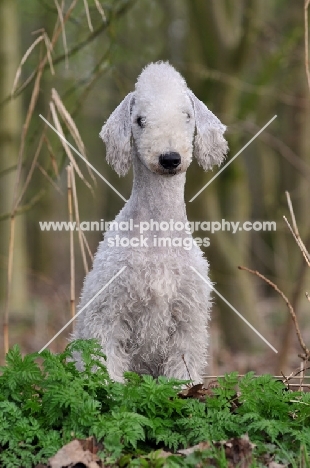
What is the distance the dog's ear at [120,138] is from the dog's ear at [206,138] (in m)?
0.29

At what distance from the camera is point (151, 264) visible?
3000 millimetres

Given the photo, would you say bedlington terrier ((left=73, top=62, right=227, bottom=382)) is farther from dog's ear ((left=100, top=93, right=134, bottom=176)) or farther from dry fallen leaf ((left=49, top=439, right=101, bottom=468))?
dry fallen leaf ((left=49, top=439, right=101, bottom=468))

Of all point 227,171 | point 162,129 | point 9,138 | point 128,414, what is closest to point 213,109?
point 227,171

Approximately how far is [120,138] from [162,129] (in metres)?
0.26

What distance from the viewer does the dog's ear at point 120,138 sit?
9.73ft

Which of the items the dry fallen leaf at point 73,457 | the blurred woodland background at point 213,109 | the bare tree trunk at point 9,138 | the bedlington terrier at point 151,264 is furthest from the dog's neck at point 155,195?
the bare tree trunk at point 9,138

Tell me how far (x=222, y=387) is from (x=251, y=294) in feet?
13.1

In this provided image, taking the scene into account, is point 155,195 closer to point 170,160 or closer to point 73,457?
point 170,160

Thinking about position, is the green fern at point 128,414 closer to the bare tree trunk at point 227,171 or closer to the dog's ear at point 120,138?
the dog's ear at point 120,138

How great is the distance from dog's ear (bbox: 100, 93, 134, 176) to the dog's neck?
7cm

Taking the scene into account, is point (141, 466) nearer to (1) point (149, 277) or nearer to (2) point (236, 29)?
(1) point (149, 277)

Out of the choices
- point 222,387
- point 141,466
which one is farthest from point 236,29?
point 141,466

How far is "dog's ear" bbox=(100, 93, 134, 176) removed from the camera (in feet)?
9.73

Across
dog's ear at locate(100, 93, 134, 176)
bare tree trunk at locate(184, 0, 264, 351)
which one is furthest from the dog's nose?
bare tree trunk at locate(184, 0, 264, 351)
